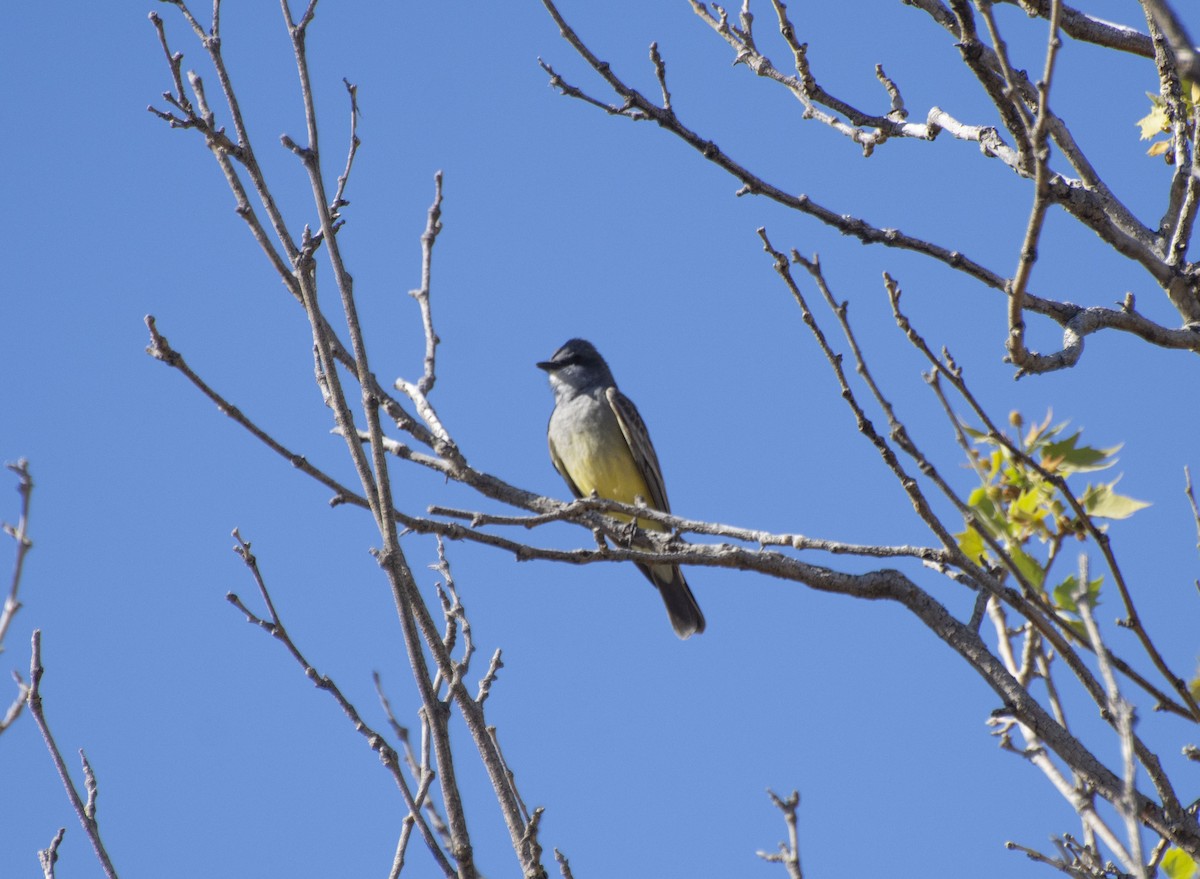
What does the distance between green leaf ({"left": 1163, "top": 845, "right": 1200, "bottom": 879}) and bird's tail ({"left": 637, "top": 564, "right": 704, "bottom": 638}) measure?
6.76 meters

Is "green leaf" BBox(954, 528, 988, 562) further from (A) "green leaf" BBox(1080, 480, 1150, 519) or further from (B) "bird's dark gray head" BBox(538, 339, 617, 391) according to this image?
(B) "bird's dark gray head" BBox(538, 339, 617, 391)

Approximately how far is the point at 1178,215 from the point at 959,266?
79 centimetres

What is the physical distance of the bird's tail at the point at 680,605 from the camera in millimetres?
10031

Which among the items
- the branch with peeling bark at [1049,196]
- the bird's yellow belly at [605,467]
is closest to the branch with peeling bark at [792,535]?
the branch with peeling bark at [1049,196]

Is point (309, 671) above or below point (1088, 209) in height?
below

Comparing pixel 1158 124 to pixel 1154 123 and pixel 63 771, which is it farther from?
pixel 63 771

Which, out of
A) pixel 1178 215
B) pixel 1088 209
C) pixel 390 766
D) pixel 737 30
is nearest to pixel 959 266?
pixel 1088 209

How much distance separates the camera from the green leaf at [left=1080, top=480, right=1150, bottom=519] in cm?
316

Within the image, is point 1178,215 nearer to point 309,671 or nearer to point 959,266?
point 959,266

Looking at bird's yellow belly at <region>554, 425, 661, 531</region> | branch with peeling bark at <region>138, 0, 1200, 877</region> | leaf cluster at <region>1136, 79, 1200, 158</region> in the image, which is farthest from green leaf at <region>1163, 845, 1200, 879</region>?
bird's yellow belly at <region>554, 425, 661, 531</region>

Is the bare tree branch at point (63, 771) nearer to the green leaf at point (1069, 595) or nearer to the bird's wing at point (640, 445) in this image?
the green leaf at point (1069, 595)

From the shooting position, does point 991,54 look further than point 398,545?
Yes

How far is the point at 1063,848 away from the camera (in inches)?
165

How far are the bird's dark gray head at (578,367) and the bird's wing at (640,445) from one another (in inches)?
19.5
